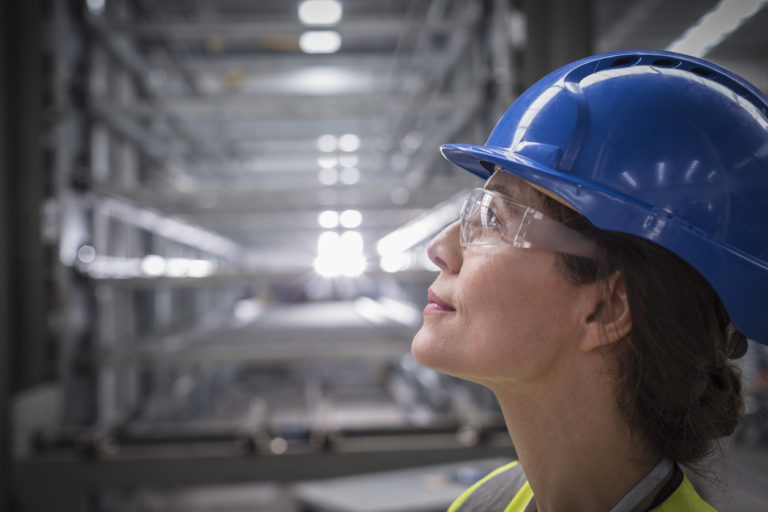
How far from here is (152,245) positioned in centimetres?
571

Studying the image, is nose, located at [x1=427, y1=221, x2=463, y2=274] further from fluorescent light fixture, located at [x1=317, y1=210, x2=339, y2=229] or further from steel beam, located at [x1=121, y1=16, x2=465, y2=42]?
fluorescent light fixture, located at [x1=317, y1=210, x2=339, y2=229]

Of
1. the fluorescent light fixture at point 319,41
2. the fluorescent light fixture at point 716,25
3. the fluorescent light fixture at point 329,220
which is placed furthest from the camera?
the fluorescent light fixture at point 319,41

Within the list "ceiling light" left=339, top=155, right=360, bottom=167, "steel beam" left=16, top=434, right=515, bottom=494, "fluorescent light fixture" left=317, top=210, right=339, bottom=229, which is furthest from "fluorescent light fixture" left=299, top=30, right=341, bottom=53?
"steel beam" left=16, top=434, right=515, bottom=494

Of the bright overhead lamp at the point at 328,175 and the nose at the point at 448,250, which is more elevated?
the bright overhead lamp at the point at 328,175

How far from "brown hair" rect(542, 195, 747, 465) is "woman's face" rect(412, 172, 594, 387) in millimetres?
41

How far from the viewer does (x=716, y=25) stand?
5.20 ft

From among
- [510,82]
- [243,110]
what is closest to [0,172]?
[243,110]

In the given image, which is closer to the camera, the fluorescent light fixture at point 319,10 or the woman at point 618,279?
the woman at point 618,279

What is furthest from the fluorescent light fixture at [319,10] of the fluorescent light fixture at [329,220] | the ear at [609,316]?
the ear at [609,316]

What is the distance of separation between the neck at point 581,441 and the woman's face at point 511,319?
36 mm

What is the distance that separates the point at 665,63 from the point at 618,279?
379mm

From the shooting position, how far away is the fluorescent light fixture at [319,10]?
5.07 metres

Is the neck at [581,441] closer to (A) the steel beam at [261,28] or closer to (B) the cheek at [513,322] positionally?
(B) the cheek at [513,322]

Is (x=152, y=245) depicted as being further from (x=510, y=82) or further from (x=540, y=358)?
(x=540, y=358)
